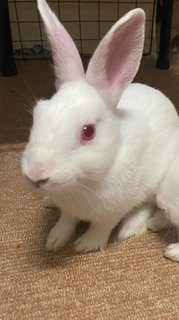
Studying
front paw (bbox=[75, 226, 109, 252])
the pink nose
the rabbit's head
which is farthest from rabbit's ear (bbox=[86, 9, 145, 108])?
front paw (bbox=[75, 226, 109, 252])

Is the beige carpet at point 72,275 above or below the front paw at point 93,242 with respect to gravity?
below

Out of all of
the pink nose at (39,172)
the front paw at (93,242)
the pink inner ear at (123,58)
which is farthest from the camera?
the front paw at (93,242)

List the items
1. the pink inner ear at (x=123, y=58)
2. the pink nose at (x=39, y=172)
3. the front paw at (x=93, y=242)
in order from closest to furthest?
the pink nose at (x=39, y=172) < the pink inner ear at (x=123, y=58) < the front paw at (x=93, y=242)

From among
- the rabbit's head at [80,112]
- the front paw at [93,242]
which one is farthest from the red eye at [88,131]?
the front paw at [93,242]

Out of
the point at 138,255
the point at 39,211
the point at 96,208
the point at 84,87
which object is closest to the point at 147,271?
the point at 138,255

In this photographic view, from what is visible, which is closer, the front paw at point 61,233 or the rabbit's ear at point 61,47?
the rabbit's ear at point 61,47

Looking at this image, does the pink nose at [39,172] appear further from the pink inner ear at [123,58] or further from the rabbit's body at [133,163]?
the pink inner ear at [123,58]

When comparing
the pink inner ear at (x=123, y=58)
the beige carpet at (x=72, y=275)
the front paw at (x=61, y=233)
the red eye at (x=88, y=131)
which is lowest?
the beige carpet at (x=72, y=275)
